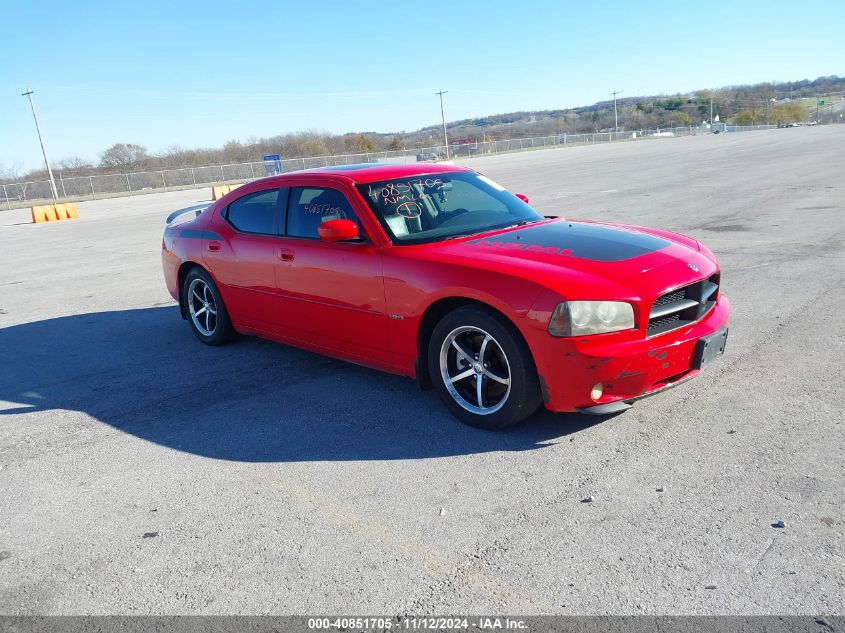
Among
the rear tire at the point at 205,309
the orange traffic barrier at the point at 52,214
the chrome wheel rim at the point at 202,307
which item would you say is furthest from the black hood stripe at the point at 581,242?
the orange traffic barrier at the point at 52,214

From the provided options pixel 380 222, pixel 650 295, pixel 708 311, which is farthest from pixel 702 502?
pixel 380 222

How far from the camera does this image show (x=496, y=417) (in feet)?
13.4

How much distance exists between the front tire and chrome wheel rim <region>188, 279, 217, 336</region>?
9.50 feet

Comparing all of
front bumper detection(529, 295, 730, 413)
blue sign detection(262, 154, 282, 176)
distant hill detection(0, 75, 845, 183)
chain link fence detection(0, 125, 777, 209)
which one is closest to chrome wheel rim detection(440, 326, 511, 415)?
front bumper detection(529, 295, 730, 413)

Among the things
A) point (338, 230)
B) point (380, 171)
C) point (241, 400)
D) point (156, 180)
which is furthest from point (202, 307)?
point (156, 180)

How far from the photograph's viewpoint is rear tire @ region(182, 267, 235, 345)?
623 cm

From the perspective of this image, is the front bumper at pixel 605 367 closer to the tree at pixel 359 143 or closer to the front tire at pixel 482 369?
the front tire at pixel 482 369

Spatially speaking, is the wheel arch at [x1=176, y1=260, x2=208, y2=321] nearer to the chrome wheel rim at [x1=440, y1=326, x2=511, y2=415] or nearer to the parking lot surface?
the parking lot surface

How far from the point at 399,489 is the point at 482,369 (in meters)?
0.93

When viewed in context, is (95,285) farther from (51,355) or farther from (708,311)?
(708,311)

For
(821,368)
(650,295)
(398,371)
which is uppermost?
(650,295)

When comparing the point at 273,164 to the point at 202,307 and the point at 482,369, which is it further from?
the point at 482,369

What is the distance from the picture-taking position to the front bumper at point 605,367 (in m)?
3.69

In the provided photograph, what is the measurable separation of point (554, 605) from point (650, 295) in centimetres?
187
